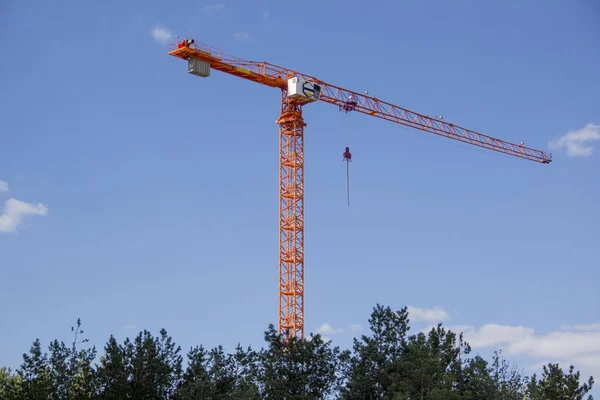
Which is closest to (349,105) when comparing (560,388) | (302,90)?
(302,90)

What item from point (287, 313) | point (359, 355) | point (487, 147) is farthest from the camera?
point (487, 147)

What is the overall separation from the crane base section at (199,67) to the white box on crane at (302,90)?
9113 millimetres

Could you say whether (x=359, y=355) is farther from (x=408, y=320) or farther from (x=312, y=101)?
(x=312, y=101)

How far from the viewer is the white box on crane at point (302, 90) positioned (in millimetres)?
86188

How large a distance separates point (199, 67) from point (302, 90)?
10948 mm

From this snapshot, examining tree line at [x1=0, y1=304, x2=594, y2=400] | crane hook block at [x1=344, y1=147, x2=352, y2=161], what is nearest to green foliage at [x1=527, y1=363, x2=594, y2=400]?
tree line at [x1=0, y1=304, x2=594, y2=400]

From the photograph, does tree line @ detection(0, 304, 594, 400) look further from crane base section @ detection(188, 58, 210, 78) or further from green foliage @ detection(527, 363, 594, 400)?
crane base section @ detection(188, 58, 210, 78)

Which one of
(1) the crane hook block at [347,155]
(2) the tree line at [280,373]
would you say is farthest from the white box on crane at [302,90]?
(2) the tree line at [280,373]

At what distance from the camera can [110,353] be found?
2117 inches

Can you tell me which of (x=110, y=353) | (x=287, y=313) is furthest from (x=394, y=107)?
(x=110, y=353)

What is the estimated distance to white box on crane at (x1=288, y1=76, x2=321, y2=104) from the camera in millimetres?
86188

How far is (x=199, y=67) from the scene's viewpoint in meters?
80.8

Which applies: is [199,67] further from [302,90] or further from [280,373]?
[280,373]

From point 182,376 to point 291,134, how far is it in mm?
38369
